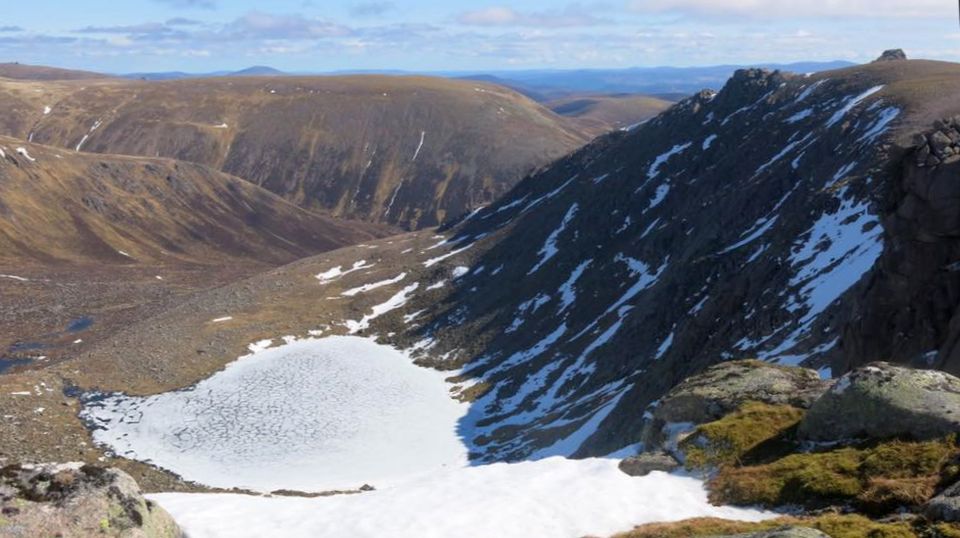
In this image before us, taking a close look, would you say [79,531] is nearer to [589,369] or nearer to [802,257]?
[802,257]

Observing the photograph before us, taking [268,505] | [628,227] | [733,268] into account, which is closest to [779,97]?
[628,227]

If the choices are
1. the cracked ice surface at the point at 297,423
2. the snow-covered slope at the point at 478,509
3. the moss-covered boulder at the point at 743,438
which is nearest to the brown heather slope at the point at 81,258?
the cracked ice surface at the point at 297,423

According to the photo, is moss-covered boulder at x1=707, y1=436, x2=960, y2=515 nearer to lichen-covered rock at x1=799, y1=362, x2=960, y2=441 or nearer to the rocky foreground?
the rocky foreground

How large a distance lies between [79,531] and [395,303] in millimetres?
92549

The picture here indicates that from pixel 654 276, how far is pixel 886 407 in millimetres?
62591

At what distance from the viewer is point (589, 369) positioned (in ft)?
225

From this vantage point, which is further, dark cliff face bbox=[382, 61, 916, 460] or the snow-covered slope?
dark cliff face bbox=[382, 61, 916, 460]

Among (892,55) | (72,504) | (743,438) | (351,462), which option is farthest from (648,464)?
(892,55)

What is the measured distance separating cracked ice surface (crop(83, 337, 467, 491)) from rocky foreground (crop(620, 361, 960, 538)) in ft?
127

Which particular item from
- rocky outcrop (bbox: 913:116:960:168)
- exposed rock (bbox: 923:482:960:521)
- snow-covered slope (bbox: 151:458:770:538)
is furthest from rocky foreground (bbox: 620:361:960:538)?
rocky outcrop (bbox: 913:116:960:168)

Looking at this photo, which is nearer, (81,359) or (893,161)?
(893,161)

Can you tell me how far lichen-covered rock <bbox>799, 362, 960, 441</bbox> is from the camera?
1767cm

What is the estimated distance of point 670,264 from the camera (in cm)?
7819

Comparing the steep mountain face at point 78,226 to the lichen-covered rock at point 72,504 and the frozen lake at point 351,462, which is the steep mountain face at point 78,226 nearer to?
the frozen lake at point 351,462
